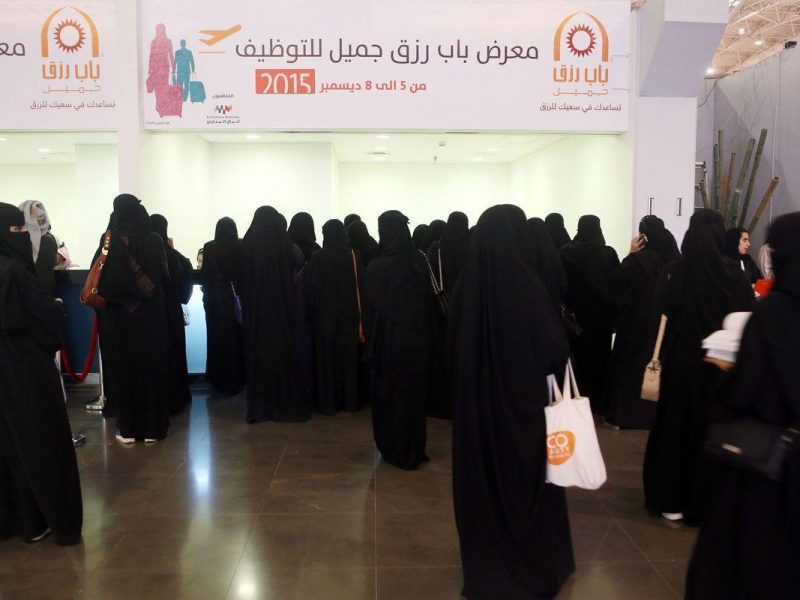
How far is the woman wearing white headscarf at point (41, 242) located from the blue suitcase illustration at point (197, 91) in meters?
1.72

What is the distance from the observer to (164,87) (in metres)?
6.21

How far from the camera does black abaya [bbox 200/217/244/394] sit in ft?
19.5

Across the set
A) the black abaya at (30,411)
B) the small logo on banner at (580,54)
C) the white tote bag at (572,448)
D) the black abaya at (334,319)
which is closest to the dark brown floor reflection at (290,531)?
the black abaya at (30,411)

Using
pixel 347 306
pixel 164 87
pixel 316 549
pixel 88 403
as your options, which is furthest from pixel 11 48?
pixel 316 549

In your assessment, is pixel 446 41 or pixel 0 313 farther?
pixel 446 41

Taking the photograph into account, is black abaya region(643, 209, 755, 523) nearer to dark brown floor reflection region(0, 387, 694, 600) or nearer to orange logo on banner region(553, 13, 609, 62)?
dark brown floor reflection region(0, 387, 694, 600)

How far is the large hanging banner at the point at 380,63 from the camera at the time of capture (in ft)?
20.2

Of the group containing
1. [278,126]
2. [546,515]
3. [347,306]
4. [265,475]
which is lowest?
[265,475]

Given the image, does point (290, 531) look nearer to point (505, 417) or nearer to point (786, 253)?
point (505, 417)

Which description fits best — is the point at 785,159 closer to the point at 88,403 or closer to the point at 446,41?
the point at 446,41

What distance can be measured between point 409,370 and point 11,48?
4.97 meters

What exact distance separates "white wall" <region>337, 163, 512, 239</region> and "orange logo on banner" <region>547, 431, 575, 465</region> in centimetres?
923

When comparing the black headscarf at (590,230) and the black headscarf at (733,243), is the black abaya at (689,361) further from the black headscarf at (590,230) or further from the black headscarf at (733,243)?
the black headscarf at (590,230)

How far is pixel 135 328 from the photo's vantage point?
4.59m
